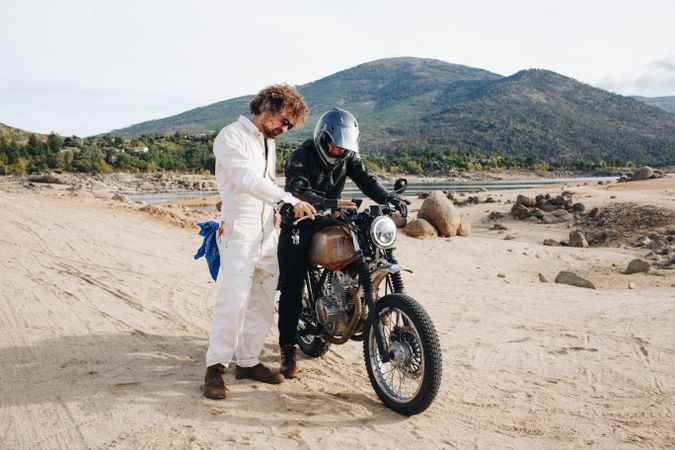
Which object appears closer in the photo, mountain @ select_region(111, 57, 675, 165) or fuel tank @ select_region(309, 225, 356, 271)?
fuel tank @ select_region(309, 225, 356, 271)

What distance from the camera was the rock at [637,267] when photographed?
11.2m

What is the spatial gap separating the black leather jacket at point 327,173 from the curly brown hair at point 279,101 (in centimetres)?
46

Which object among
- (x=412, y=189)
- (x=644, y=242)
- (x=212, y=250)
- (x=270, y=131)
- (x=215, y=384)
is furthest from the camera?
(x=412, y=189)

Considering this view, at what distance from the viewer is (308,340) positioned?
17.6 feet

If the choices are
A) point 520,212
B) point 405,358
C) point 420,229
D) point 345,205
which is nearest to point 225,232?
point 345,205

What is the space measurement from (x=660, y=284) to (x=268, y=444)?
9.15 meters

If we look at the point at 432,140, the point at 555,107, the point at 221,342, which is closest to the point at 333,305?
the point at 221,342

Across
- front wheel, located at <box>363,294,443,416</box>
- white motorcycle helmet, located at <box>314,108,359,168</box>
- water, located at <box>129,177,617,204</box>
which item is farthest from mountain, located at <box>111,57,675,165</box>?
front wheel, located at <box>363,294,443,416</box>

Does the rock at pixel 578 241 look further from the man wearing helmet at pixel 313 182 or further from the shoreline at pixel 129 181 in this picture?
the shoreline at pixel 129 181

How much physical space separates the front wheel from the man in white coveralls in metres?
0.96

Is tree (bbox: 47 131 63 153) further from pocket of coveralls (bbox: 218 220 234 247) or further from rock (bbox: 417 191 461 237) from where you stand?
pocket of coveralls (bbox: 218 220 234 247)

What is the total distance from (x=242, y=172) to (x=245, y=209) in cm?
33

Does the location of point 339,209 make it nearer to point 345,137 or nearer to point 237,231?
point 345,137

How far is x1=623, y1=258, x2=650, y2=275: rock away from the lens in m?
11.2
